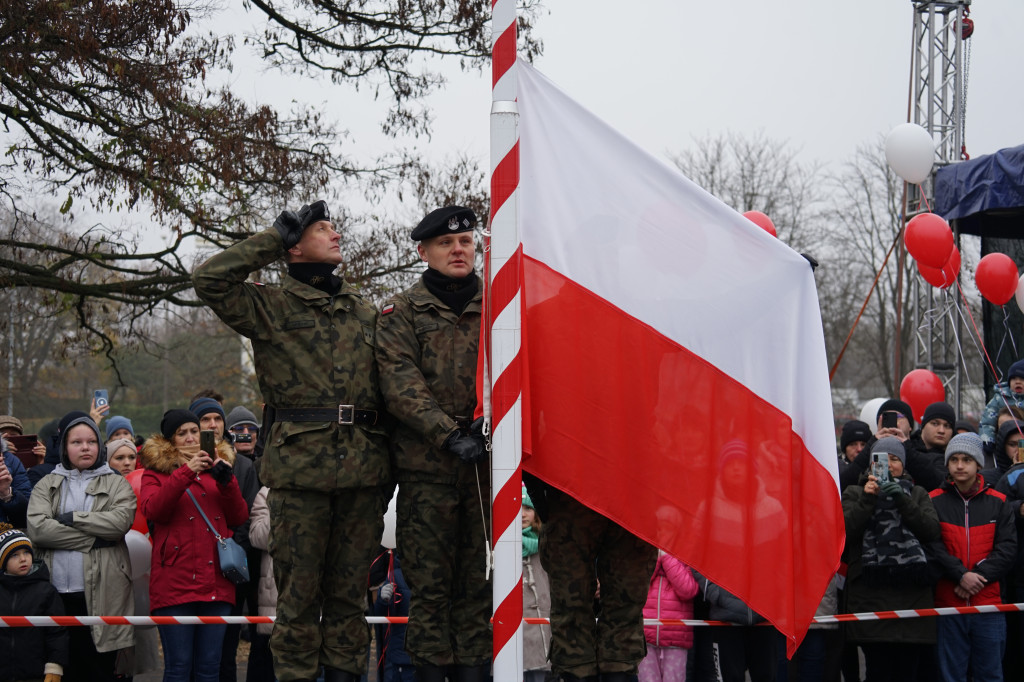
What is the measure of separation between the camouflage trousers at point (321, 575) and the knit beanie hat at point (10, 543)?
2314mm

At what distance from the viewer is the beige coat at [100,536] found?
6.44 meters

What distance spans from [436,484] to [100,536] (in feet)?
9.51

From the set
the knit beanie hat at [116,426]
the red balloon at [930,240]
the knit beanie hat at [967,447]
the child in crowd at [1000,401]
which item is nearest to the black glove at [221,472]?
the knit beanie hat at [116,426]

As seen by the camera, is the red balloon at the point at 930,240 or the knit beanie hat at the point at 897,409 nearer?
the knit beanie hat at the point at 897,409

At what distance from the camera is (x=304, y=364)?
15.9 feet

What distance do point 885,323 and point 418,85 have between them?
32.2 metres

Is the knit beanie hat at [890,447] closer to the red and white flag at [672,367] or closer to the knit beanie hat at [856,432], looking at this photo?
the knit beanie hat at [856,432]

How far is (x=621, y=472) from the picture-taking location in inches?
171

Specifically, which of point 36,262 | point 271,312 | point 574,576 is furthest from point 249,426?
point 36,262

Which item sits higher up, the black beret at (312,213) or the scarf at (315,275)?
the black beret at (312,213)

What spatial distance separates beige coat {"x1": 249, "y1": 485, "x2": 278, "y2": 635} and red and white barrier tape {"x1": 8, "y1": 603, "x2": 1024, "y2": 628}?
169 mm

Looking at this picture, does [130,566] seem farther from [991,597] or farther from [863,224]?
[863,224]

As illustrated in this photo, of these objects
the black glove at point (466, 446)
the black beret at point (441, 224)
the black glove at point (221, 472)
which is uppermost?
the black beret at point (441, 224)

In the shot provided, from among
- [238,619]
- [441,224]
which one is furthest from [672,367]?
[238,619]
